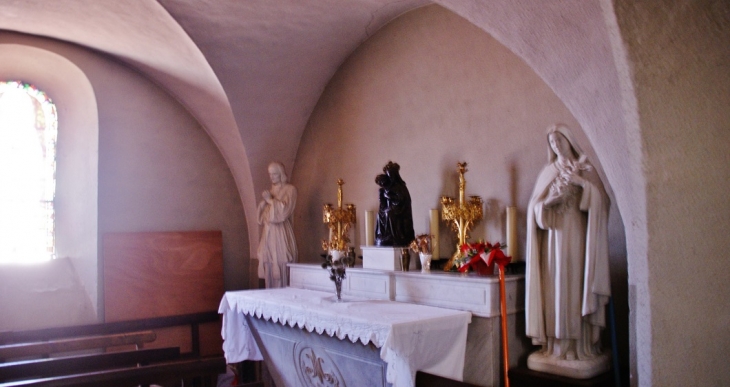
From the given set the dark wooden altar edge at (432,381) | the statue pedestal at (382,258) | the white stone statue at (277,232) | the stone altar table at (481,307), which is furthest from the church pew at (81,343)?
the dark wooden altar edge at (432,381)

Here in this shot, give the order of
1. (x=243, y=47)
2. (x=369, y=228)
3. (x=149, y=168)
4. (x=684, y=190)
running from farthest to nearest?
(x=149, y=168) → (x=243, y=47) → (x=369, y=228) → (x=684, y=190)

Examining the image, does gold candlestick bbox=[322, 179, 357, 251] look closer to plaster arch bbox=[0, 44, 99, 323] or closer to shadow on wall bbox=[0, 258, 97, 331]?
plaster arch bbox=[0, 44, 99, 323]

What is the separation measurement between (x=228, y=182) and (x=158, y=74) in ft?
5.60

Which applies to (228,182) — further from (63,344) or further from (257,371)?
(63,344)

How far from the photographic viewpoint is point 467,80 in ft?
19.0

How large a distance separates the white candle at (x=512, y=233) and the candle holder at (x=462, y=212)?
0.43 m

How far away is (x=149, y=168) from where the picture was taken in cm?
803

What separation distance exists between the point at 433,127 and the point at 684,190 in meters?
3.57

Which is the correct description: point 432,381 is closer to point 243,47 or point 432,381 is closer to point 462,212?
point 462,212

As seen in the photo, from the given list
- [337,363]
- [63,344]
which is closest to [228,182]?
[63,344]

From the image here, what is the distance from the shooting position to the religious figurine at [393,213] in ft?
18.7

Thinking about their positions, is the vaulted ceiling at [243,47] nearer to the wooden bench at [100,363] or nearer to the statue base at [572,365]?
the statue base at [572,365]

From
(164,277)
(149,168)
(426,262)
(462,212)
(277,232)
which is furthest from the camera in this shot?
(149,168)

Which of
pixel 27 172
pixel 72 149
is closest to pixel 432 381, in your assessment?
pixel 72 149
